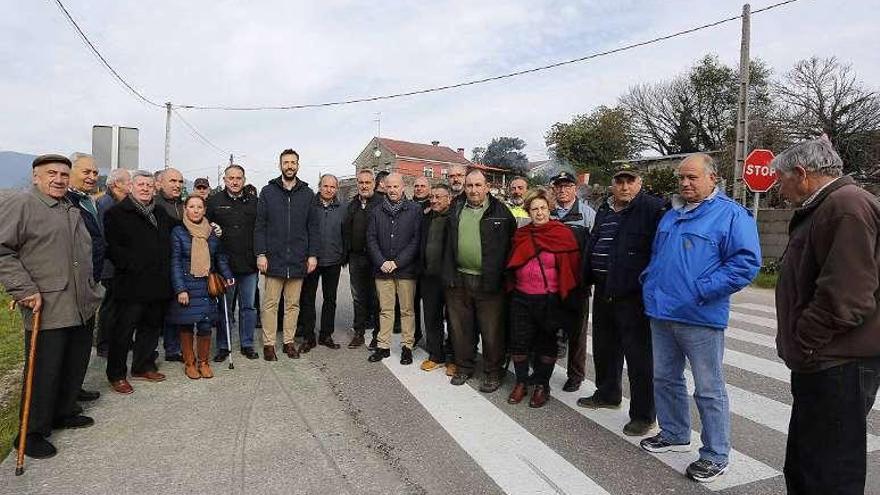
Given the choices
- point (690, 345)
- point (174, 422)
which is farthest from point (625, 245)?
point (174, 422)

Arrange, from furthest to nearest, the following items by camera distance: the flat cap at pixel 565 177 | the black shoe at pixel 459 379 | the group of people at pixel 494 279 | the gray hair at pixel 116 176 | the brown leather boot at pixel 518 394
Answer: the gray hair at pixel 116 176
the flat cap at pixel 565 177
the black shoe at pixel 459 379
the brown leather boot at pixel 518 394
the group of people at pixel 494 279

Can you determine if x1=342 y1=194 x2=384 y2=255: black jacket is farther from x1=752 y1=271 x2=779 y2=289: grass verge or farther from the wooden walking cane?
x1=752 y1=271 x2=779 y2=289: grass verge

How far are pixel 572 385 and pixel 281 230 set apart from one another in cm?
357

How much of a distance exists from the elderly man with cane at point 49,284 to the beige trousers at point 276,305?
2136mm

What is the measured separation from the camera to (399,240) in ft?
20.4

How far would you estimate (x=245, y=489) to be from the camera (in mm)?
3338

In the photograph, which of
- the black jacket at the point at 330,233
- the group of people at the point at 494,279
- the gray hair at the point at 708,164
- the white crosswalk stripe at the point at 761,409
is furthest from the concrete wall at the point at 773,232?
the gray hair at the point at 708,164

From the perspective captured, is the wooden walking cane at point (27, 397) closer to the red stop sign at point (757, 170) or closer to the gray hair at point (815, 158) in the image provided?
the gray hair at point (815, 158)

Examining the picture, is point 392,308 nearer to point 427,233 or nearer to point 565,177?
point 427,233

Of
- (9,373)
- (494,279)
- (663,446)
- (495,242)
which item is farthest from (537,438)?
(9,373)

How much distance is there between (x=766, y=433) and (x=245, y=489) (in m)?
3.88

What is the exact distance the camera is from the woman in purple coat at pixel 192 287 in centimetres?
555

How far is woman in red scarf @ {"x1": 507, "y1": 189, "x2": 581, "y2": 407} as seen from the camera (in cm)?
484

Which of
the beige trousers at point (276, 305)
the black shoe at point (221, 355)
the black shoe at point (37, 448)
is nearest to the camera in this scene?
the black shoe at point (37, 448)
